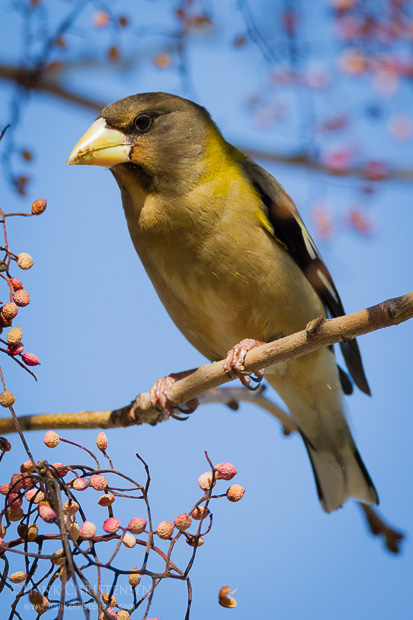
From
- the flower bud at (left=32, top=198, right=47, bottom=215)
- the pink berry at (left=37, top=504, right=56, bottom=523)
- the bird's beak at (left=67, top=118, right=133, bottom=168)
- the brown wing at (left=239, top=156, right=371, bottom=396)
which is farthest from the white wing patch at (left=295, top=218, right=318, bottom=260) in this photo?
the pink berry at (left=37, top=504, right=56, bottom=523)

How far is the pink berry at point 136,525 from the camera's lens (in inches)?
69.8

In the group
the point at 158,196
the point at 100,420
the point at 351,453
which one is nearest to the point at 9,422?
the point at 100,420

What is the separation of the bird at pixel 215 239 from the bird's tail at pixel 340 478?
15 millimetres

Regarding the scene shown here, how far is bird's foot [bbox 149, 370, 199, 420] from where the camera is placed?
3021 millimetres

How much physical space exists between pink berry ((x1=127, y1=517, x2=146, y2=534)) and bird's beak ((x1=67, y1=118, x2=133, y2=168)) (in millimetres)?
1796

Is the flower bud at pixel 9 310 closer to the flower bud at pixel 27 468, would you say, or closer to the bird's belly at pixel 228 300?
the flower bud at pixel 27 468

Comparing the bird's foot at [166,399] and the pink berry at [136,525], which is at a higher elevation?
the bird's foot at [166,399]

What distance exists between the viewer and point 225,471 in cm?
192

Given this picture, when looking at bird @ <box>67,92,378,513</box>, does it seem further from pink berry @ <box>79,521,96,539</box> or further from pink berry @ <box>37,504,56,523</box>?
pink berry @ <box>37,504,56,523</box>

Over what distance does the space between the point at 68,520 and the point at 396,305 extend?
115cm

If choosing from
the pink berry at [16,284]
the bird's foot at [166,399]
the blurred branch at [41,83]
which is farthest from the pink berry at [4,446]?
the blurred branch at [41,83]

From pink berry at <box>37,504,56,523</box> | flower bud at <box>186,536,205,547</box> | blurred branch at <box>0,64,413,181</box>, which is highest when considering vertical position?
blurred branch at <box>0,64,413,181</box>

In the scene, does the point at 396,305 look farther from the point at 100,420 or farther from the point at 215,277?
the point at 100,420

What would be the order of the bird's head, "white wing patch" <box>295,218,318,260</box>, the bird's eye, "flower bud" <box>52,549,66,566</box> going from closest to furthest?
"flower bud" <box>52,549,66,566</box> → the bird's head → the bird's eye → "white wing patch" <box>295,218,318,260</box>
